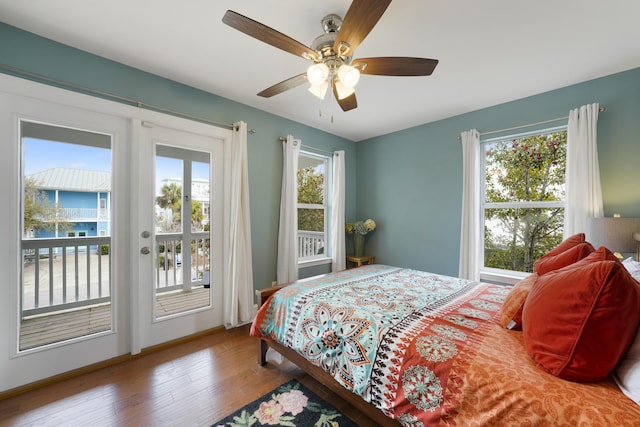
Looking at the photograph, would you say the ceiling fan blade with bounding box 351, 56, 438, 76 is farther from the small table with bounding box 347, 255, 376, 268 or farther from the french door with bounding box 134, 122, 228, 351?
the small table with bounding box 347, 255, 376, 268

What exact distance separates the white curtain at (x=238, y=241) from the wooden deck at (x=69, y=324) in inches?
21.8

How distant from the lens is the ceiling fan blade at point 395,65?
1.54 m

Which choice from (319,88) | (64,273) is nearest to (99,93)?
(64,273)

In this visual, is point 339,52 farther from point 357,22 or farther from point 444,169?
point 444,169

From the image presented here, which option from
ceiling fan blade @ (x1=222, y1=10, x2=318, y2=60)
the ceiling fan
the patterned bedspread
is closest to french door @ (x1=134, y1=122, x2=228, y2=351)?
the patterned bedspread

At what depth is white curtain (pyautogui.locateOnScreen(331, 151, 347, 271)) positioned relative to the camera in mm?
3908

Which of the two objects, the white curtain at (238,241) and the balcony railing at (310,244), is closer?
the white curtain at (238,241)

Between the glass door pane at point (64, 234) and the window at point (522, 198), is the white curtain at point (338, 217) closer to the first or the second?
the window at point (522, 198)

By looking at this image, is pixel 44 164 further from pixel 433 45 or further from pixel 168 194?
pixel 433 45

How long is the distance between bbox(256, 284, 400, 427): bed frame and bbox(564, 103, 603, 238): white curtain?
2.44 m

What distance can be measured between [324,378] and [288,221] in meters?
1.91

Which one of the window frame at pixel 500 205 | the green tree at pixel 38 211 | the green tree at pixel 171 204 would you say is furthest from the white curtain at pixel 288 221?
the window frame at pixel 500 205

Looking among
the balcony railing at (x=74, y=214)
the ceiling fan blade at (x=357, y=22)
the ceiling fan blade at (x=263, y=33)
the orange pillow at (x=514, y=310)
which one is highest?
the ceiling fan blade at (x=263, y=33)

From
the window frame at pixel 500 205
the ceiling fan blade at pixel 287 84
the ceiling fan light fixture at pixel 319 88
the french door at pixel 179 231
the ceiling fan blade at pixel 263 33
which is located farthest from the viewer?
the window frame at pixel 500 205
